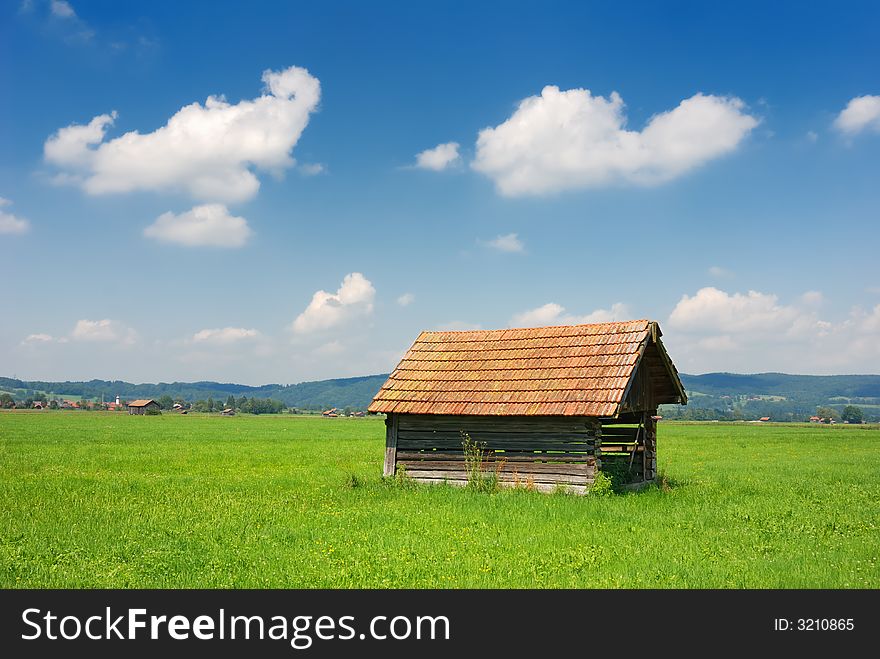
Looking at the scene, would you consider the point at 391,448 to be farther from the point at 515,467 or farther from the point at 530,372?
the point at 530,372

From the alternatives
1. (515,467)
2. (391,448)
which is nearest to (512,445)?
(515,467)

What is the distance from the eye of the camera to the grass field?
39.4 feet

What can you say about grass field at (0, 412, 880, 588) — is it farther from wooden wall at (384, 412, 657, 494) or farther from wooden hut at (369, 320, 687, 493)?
wooden hut at (369, 320, 687, 493)

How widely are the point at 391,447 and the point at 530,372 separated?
5.39 meters

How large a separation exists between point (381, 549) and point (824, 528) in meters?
10.1

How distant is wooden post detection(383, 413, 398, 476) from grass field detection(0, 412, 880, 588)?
0.71 metres

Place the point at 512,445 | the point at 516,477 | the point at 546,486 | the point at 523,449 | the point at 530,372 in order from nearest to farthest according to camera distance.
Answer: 1. the point at 546,486
2. the point at 516,477
3. the point at 523,449
4. the point at 512,445
5. the point at 530,372

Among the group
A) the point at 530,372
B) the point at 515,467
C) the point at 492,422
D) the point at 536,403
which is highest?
the point at 530,372

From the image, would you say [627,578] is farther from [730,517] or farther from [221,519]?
[221,519]

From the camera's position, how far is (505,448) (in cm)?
2356

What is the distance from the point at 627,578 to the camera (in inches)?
466

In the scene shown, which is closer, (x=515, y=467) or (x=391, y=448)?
(x=515, y=467)

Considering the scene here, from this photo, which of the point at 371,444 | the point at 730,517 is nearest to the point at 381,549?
the point at 730,517

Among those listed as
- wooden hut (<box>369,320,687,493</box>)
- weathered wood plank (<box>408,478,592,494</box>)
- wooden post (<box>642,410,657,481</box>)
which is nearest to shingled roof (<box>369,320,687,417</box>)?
wooden hut (<box>369,320,687,493</box>)
